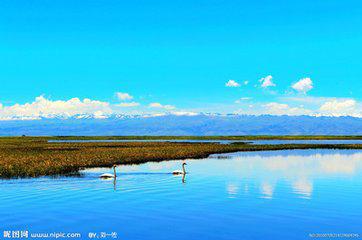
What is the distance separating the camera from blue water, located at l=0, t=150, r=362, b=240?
23.9m

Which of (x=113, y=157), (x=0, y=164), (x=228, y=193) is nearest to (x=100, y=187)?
(x=228, y=193)

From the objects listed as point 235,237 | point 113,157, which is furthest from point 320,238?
point 113,157

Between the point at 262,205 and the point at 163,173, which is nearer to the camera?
the point at 262,205

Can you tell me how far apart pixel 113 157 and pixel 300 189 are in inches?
1431

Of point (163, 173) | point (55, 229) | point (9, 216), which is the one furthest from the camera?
point (163, 173)

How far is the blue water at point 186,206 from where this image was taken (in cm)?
2394

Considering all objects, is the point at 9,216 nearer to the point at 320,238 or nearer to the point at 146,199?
the point at 146,199

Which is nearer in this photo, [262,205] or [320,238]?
[320,238]

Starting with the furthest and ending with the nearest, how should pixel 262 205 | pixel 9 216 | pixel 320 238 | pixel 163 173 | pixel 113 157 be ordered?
pixel 113 157 → pixel 163 173 → pixel 262 205 → pixel 9 216 → pixel 320 238

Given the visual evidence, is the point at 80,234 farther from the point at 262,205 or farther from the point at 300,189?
the point at 300,189

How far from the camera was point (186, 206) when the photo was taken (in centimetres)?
3025

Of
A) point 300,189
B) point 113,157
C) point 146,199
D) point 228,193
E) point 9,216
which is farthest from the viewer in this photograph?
point 113,157

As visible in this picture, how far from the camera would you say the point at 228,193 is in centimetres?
3616

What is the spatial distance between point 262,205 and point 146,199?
8048mm
